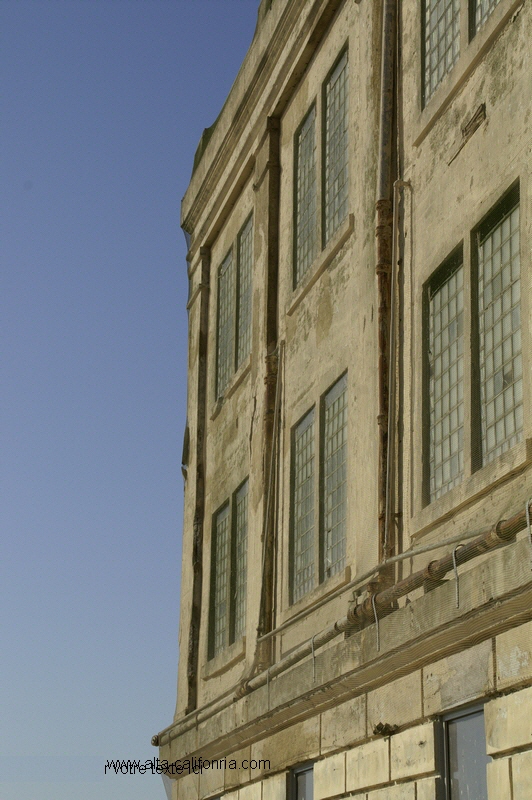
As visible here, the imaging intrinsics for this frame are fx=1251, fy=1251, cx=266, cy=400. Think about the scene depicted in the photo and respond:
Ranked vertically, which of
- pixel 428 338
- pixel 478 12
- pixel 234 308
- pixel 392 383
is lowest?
pixel 392 383

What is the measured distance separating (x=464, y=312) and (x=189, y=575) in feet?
33.5

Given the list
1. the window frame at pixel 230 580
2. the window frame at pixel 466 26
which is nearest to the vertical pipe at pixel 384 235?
the window frame at pixel 466 26

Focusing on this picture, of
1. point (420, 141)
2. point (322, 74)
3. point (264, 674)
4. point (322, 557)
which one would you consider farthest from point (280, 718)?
point (322, 74)

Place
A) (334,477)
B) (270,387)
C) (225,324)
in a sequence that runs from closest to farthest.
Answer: (334,477), (270,387), (225,324)

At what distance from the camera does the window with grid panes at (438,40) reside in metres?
12.3

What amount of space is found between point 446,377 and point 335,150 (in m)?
5.21

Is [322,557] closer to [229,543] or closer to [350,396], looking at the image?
[350,396]

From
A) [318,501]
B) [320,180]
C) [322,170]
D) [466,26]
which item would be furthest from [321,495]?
[466,26]

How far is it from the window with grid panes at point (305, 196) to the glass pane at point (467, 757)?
7653 millimetres

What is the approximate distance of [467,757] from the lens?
32.4 feet

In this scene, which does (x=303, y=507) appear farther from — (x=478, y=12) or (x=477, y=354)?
(x=478, y=12)

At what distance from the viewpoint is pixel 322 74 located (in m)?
16.4

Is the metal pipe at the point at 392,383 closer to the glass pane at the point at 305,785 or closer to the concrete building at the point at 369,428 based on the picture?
the concrete building at the point at 369,428

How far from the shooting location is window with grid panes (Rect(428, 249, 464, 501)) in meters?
11.2
